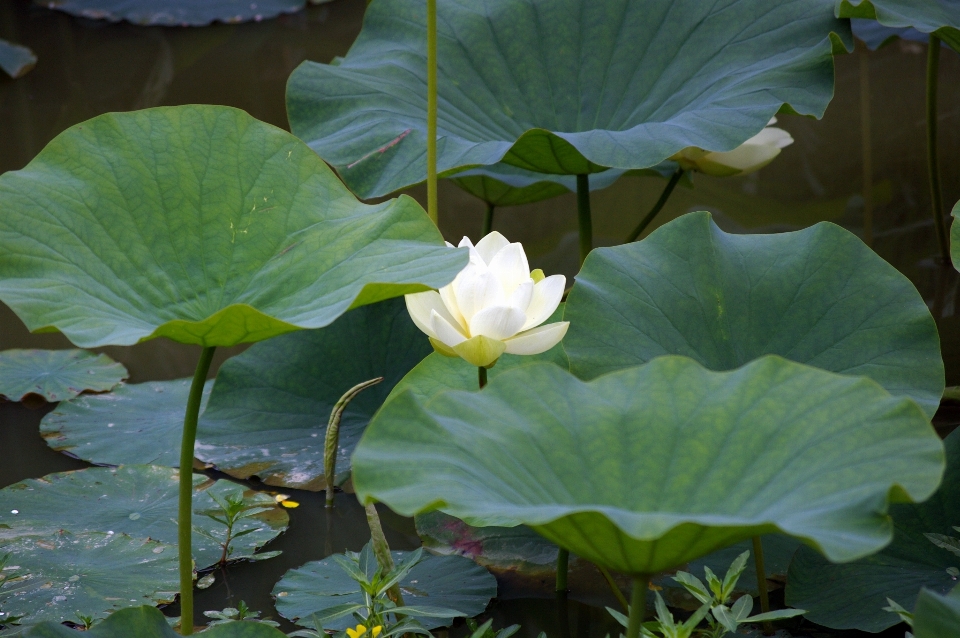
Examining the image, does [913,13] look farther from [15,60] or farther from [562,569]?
[15,60]

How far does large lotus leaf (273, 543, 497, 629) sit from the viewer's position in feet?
3.36

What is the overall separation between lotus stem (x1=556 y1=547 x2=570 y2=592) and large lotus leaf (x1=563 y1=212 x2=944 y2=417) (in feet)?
0.82

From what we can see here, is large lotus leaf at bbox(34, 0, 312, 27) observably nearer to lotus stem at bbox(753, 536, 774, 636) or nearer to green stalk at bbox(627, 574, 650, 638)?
lotus stem at bbox(753, 536, 774, 636)

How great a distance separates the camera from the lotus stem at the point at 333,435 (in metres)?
1.16

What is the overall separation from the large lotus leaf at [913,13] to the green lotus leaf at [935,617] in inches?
40.8

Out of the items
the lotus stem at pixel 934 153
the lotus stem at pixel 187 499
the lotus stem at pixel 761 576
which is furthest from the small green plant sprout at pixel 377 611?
the lotus stem at pixel 934 153

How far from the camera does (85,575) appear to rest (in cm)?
107

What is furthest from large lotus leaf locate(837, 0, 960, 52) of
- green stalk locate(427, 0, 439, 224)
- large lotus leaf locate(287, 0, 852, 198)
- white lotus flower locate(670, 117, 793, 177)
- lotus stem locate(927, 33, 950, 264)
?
green stalk locate(427, 0, 439, 224)

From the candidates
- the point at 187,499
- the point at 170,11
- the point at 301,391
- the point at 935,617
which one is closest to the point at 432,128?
the point at 301,391

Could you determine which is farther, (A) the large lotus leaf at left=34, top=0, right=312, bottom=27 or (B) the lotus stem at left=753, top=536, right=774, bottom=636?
(A) the large lotus leaf at left=34, top=0, right=312, bottom=27

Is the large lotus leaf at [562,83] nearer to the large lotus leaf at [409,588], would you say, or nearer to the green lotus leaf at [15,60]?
the large lotus leaf at [409,588]

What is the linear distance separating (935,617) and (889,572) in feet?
1.07

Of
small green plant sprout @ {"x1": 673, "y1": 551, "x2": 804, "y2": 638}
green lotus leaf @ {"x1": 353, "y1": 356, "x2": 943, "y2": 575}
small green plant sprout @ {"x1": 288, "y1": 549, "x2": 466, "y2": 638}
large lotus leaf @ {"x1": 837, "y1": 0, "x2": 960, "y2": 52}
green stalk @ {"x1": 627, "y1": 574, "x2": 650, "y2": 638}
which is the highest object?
large lotus leaf @ {"x1": 837, "y1": 0, "x2": 960, "y2": 52}

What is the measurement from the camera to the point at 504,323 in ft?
2.98
